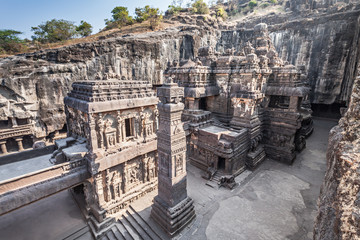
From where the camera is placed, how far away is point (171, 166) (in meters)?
7.06

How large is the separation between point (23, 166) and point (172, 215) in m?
7.44

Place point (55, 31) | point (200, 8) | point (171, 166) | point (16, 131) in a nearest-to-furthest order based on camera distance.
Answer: point (171, 166)
point (16, 131)
point (55, 31)
point (200, 8)

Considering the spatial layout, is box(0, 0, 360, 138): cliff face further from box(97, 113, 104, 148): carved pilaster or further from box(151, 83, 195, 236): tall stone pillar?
box(151, 83, 195, 236): tall stone pillar

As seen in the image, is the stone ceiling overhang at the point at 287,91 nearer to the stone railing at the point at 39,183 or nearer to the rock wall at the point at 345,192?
the rock wall at the point at 345,192

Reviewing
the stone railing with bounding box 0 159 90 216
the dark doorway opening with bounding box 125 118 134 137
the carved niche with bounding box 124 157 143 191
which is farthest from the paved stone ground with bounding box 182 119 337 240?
the stone railing with bounding box 0 159 90 216

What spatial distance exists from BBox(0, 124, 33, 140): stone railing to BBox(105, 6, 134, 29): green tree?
23.4m

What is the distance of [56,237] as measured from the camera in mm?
8133

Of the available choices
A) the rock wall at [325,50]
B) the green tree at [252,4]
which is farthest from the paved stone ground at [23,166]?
the green tree at [252,4]

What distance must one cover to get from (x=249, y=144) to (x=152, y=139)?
7.33 m

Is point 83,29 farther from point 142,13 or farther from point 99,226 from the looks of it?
point 99,226

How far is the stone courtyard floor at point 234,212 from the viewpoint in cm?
795

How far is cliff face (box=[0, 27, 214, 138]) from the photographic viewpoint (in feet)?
55.0

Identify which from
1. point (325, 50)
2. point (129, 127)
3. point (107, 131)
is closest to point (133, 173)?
point (129, 127)

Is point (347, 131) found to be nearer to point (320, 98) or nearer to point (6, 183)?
point (6, 183)
